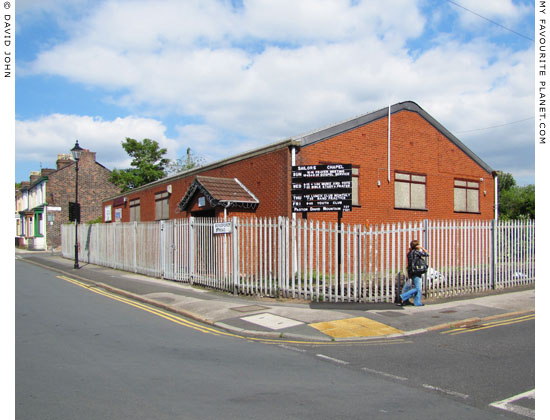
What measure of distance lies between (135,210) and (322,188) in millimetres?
20051

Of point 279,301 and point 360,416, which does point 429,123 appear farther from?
point 360,416

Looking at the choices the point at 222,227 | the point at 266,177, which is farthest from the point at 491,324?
the point at 266,177

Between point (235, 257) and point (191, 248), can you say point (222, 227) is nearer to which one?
point (235, 257)

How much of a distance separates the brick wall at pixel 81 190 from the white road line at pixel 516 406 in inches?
1696

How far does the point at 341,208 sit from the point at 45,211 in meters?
36.6

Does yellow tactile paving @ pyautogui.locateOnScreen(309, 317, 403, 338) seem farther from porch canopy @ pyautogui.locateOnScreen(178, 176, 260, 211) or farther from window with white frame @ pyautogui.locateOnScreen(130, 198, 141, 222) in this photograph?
window with white frame @ pyautogui.locateOnScreen(130, 198, 141, 222)

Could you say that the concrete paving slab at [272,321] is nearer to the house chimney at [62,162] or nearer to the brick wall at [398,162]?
the brick wall at [398,162]

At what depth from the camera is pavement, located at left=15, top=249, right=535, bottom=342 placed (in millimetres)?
9188

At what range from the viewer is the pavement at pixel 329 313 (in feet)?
30.1

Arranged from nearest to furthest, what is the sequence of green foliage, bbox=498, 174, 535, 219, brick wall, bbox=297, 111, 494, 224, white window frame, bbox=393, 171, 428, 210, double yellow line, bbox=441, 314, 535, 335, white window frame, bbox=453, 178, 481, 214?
double yellow line, bbox=441, 314, 535, 335 < brick wall, bbox=297, 111, 494, 224 < white window frame, bbox=393, 171, 428, 210 < white window frame, bbox=453, 178, 481, 214 < green foliage, bbox=498, 174, 535, 219

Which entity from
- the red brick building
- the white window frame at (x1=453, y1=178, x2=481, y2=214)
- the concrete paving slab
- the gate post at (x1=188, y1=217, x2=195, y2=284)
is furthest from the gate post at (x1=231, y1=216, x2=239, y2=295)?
the white window frame at (x1=453, y1=178, x2=481, y2=214)

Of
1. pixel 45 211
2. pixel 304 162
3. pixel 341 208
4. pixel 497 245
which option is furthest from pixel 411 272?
pixel 45 211

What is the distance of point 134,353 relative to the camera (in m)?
7.39

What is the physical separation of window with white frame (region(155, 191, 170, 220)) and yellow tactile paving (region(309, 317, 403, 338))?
57.2 ft
